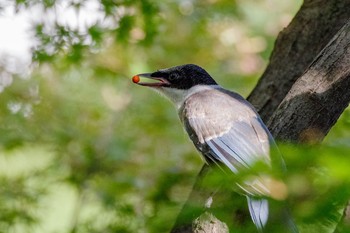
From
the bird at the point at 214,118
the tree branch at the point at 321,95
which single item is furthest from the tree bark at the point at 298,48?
the tree branch at the point at 321,95

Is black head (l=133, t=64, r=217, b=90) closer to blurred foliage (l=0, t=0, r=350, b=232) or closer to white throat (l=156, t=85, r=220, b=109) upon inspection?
white throat (l=156, t=85, r=220, b=109)

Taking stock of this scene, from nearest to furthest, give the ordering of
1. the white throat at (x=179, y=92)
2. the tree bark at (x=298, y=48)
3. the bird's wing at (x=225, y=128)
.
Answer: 1. the bird's wing at (x=225, y=128)
2. the tree bark at (x=298, y=48)
3. the white throat at (x=179, y=92)

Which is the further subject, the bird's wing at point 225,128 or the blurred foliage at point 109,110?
the blurred foliage at point 109,110

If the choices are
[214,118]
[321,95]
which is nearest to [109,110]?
[214,118]

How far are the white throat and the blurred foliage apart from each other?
0.47m

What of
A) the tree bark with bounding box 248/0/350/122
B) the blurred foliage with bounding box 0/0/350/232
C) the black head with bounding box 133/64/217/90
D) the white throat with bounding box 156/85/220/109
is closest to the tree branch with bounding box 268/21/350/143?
the blurred foliage with bounding box 0/0/350/232

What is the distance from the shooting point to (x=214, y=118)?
3621mm

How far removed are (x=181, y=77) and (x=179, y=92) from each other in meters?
0.09

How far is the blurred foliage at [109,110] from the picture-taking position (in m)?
4.08

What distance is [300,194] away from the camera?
47.9 inches

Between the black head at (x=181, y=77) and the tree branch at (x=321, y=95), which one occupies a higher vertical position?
the tree branch at (x=321, y=95)

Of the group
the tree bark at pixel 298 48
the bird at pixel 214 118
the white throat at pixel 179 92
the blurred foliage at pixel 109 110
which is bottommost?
the blurred foliage at pixel 109 110

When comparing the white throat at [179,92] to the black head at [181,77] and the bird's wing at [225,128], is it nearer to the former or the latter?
the black head at [181,77]

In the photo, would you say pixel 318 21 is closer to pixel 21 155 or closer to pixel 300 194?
pixel 21 155
